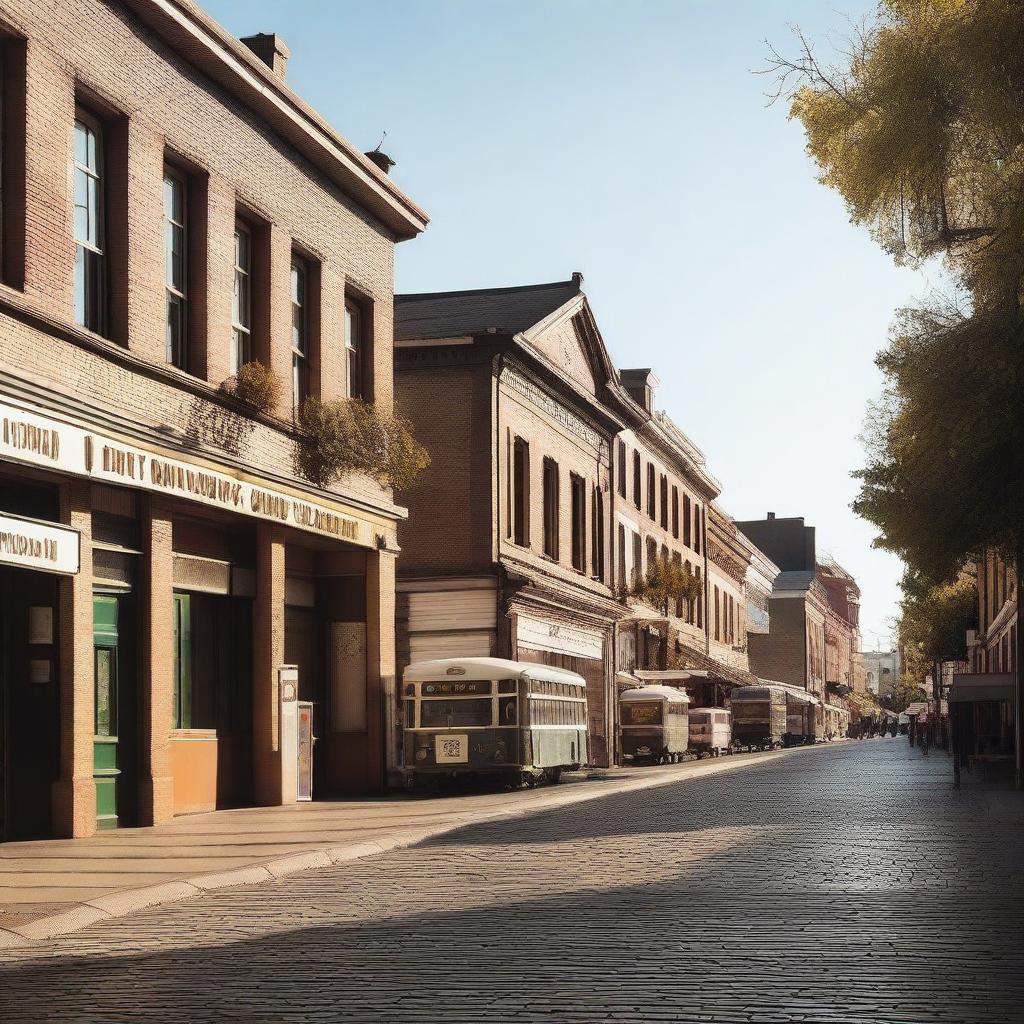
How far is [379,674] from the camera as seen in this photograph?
28516 millimetres

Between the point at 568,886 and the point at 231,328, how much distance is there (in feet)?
40.7

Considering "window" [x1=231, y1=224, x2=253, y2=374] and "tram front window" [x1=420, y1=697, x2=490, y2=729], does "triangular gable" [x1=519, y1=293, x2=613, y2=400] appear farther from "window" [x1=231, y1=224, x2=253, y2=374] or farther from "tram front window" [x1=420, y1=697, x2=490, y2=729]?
"window" [x1=231, y1=224, x2=253, y2=374]

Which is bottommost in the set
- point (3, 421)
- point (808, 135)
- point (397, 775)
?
point (397, 775)

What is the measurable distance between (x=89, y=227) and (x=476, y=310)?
22.7m

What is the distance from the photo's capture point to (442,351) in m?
37.4

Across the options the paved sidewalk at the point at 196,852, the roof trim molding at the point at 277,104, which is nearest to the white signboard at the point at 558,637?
the roof trim molding at the point at 277,104

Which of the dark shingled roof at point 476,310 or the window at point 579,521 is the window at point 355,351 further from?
the window at point 579,521

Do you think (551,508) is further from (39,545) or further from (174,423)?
(39,545)

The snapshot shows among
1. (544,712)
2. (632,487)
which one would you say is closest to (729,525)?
(632,487)

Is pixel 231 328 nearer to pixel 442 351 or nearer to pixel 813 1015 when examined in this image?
pixel 442 351

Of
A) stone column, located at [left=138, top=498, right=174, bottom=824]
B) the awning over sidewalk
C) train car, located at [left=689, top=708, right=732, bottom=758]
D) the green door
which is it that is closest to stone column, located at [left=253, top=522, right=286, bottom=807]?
stone column, located at [left=138, top=498, right=174, bottom=824]

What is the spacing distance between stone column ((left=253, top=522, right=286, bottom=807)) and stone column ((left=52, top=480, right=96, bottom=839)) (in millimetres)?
5524

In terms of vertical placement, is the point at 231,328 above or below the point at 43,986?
above

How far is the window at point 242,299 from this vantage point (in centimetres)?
2427
